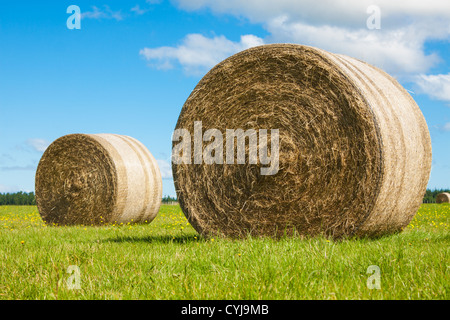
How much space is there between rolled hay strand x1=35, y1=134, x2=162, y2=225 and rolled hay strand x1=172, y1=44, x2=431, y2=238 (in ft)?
13.0

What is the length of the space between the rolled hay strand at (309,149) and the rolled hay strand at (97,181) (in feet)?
13.0

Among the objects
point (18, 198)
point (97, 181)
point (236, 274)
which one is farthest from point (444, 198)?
point (18, 198)

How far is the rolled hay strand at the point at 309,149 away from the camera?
225 inches

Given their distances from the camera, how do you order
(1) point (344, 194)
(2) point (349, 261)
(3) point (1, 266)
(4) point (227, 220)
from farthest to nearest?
(4) point (227, 220), (1) point (344, 194), (3) point (1, 266), (2) point (349, 261)

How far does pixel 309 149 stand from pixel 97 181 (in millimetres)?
6109

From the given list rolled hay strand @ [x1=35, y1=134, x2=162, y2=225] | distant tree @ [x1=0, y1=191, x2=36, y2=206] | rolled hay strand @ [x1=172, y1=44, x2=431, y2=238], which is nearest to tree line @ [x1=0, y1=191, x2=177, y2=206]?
distant tree @ [x1=0, y1=191, x2=36, y2=206]

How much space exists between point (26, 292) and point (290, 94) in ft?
13.0

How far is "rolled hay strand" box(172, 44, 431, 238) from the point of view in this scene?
571cm

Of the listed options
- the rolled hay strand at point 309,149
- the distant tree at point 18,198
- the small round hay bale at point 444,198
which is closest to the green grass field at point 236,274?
→ the rolled hay strand at point 309,149

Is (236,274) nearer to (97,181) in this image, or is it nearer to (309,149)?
(309,149)

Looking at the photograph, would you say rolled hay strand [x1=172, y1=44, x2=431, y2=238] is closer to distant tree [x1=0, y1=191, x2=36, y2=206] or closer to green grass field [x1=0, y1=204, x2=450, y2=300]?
green grass field [x1=0, y1=204, x2=450, y2=300]
